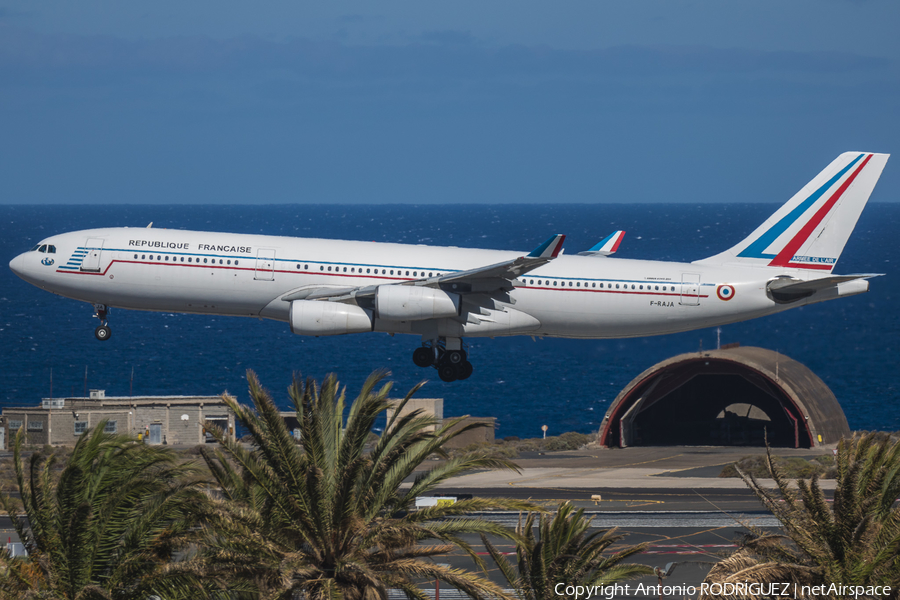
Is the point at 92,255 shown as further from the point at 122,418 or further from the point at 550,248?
the point at 122,418

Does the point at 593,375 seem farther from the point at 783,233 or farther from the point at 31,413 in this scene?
the point at 783,233

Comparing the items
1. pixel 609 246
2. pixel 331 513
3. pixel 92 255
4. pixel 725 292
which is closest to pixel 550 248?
pixel 725 292

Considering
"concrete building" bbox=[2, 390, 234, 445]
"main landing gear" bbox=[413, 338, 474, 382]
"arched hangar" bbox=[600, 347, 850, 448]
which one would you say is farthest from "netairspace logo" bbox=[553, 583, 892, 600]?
"concrete building" bbox=[2, 390, 234, 445]

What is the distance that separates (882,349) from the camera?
6270 inches

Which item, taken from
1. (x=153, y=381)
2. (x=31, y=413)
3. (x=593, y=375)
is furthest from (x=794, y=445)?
(x=153, y=381)

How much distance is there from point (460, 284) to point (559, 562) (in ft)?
71.0

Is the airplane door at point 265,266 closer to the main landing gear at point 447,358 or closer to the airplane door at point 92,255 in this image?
the airplane door at point 92,255

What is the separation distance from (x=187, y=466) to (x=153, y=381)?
11826cm

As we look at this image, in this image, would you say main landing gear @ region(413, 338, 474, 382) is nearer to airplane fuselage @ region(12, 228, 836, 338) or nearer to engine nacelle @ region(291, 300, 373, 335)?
airplane fuselage @ region(12, 228, 836, 338)

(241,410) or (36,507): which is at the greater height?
(241,410)

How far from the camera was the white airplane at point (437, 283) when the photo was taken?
4856cm

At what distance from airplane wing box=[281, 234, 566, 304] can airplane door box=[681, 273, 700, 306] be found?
6.97m

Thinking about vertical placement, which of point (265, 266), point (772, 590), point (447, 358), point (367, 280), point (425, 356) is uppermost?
point (265, 266)

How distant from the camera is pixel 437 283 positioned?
1925 inches
